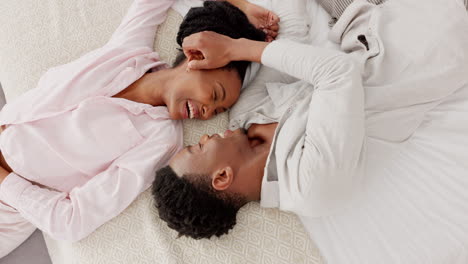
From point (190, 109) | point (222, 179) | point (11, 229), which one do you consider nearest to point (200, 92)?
point (190, 109)

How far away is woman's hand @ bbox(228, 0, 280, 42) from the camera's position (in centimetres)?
146

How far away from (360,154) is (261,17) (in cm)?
74

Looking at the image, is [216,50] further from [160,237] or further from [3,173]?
[3,173]

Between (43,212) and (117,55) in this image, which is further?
(117,55)

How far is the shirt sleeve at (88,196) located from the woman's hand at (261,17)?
628 mm

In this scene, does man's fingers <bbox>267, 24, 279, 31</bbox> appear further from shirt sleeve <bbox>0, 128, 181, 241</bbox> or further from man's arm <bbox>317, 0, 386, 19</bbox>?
shirt sleeve <bbox>0, 128, 181, 241</bbox>

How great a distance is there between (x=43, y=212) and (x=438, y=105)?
1.36 m

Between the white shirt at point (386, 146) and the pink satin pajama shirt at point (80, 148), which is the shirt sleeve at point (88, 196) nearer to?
the pink satin pajama shirt at point (80, 148)

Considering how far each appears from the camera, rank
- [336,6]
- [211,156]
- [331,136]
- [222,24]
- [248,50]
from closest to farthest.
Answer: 1. [331,136]
2. [211,156]
3. [248,50]
4. [222,24]
5. [336,6]

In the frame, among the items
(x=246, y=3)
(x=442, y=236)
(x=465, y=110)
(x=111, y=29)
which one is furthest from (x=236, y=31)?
(x=442, y=236)

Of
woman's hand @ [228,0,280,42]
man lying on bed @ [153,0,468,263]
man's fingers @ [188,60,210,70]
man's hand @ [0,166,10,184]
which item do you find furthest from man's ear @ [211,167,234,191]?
→ man's hand @ [0,166,10,184]

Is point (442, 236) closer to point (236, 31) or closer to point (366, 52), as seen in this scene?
point (366, 52)

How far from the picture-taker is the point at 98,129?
123cm

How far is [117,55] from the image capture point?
54.4 inches
